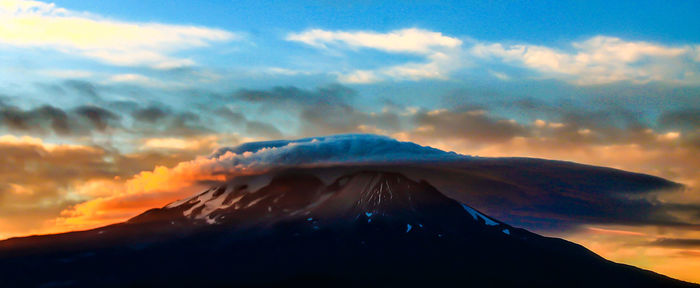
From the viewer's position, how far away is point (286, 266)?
636 feet

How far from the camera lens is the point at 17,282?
19850 centimetres

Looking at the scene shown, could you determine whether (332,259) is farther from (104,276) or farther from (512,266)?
(104,276)

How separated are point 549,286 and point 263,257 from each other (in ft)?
255

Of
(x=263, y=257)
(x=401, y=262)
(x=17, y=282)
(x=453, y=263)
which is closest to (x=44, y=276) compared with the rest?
(x=17, y=282)

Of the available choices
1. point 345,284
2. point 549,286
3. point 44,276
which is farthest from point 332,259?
point 44,276

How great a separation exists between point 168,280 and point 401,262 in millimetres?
62865

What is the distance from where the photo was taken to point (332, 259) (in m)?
199

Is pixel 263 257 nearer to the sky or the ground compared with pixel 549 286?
nearer to the sky

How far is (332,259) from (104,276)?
6193cm

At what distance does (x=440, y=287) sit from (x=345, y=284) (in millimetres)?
24611

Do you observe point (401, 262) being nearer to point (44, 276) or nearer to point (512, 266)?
point (512, 266)

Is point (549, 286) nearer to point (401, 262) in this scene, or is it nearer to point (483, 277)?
point (483, 277)

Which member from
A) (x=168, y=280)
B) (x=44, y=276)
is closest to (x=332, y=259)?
(x=168, y=280)

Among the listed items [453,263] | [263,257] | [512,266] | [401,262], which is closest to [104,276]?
[263,257]
